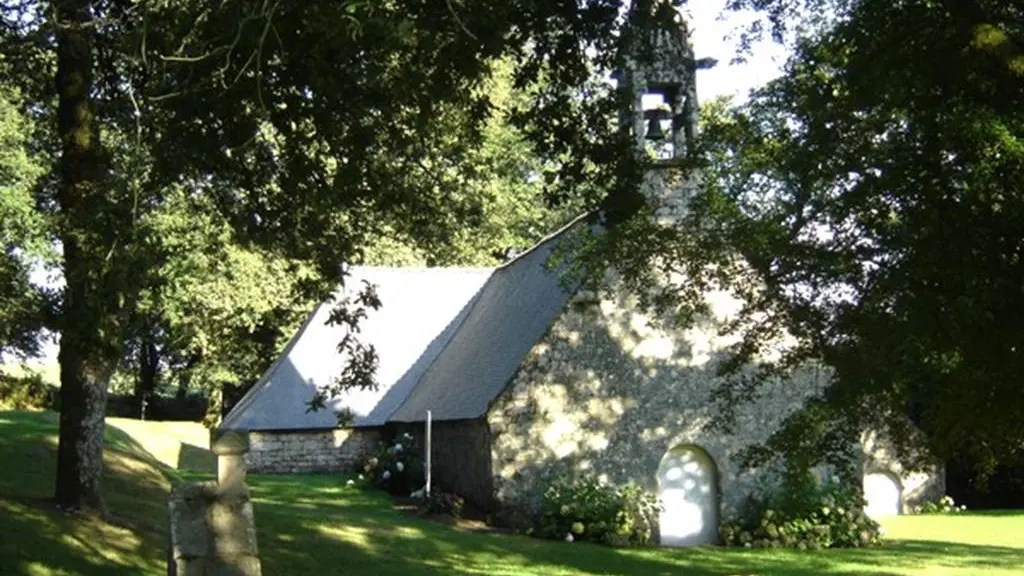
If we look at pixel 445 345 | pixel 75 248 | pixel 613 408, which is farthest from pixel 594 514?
pixel 445 345

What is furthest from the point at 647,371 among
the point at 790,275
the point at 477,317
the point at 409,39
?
the point at 409,39

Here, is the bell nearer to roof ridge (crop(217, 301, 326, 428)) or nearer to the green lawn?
the green lawn

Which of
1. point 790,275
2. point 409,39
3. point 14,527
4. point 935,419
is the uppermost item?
point 409,39

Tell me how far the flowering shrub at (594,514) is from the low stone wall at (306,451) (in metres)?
11.9

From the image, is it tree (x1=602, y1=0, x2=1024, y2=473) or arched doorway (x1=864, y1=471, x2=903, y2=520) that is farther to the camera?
arched doorway (x1=864, y1=471, x2=903, y2=520)

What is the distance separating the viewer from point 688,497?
82.0ft

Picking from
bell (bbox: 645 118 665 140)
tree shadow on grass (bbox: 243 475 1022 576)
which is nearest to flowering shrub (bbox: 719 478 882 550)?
tree shadow on grass (bbox: 243 475 1022 576)

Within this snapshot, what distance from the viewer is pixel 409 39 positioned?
31.9ft

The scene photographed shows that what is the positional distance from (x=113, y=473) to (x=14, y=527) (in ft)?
20.0

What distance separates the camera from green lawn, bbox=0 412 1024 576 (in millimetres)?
15477

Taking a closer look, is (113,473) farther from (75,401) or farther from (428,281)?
(428,281)

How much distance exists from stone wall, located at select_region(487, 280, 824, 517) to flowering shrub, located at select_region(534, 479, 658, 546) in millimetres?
568

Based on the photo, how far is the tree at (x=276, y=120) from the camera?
11.1m

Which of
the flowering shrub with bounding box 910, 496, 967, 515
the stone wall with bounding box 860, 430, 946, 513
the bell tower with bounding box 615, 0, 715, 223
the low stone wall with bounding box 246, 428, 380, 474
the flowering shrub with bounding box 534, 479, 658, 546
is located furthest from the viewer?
the flowering shrub with bounding box 910, 496, 967, 515
